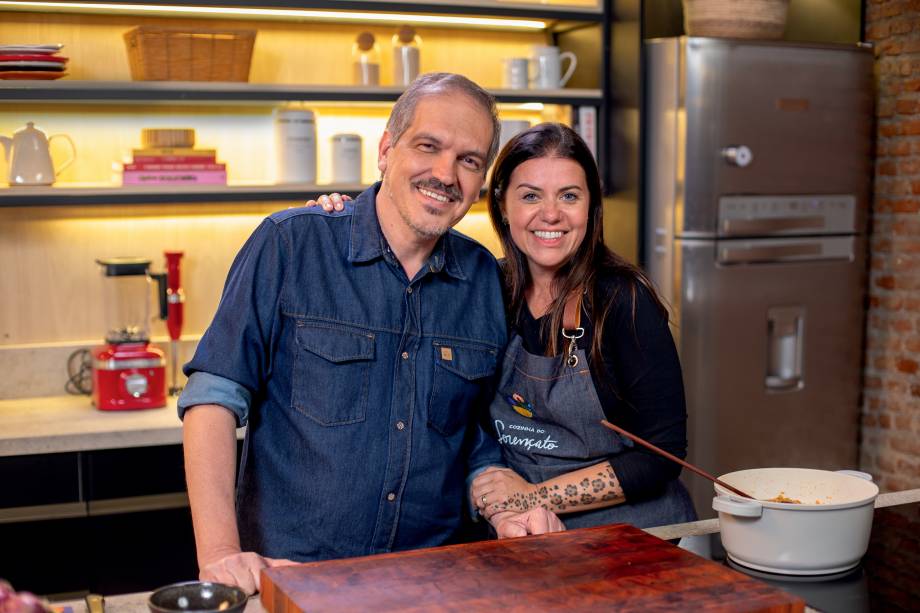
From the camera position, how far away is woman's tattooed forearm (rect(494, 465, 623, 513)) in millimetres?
1986

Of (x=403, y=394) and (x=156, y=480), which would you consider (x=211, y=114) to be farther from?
(x=403, y=394)

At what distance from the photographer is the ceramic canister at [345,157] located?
343 centimetres

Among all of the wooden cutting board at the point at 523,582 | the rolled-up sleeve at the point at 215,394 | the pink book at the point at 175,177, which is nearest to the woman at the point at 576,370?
the rolled-up sleeve at the point at 215,394

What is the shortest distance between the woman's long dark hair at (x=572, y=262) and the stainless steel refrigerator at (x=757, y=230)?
1.30 m

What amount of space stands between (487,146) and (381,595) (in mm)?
938

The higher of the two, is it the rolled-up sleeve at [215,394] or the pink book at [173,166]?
the pink book at [173,166]

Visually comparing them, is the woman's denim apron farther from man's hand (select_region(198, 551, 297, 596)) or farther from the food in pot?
man's hand (select_region(198, 551, 297, 596))

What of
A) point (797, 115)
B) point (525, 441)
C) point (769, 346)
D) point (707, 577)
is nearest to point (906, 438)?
point (769, 346)

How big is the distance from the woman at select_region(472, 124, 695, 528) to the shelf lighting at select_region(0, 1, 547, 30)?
1.44 m

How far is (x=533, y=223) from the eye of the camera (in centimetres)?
208

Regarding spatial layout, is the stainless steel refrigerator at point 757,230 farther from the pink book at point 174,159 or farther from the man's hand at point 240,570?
the man's hand at point 240,570

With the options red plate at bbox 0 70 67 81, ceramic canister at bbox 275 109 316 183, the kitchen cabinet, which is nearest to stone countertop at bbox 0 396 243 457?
the kitchen cabinet

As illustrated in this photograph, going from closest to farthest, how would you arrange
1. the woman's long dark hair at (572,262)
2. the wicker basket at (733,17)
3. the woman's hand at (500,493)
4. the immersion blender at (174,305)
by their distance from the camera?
the woman's hand at (500,493)
the woman's long dark hair at (572,262)
the immersion blender at (174,305)
the wicker basket at (733,17)

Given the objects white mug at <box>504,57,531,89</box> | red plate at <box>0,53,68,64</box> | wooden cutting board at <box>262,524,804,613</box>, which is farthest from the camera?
white mug at <box>504,57,531,89</box>
